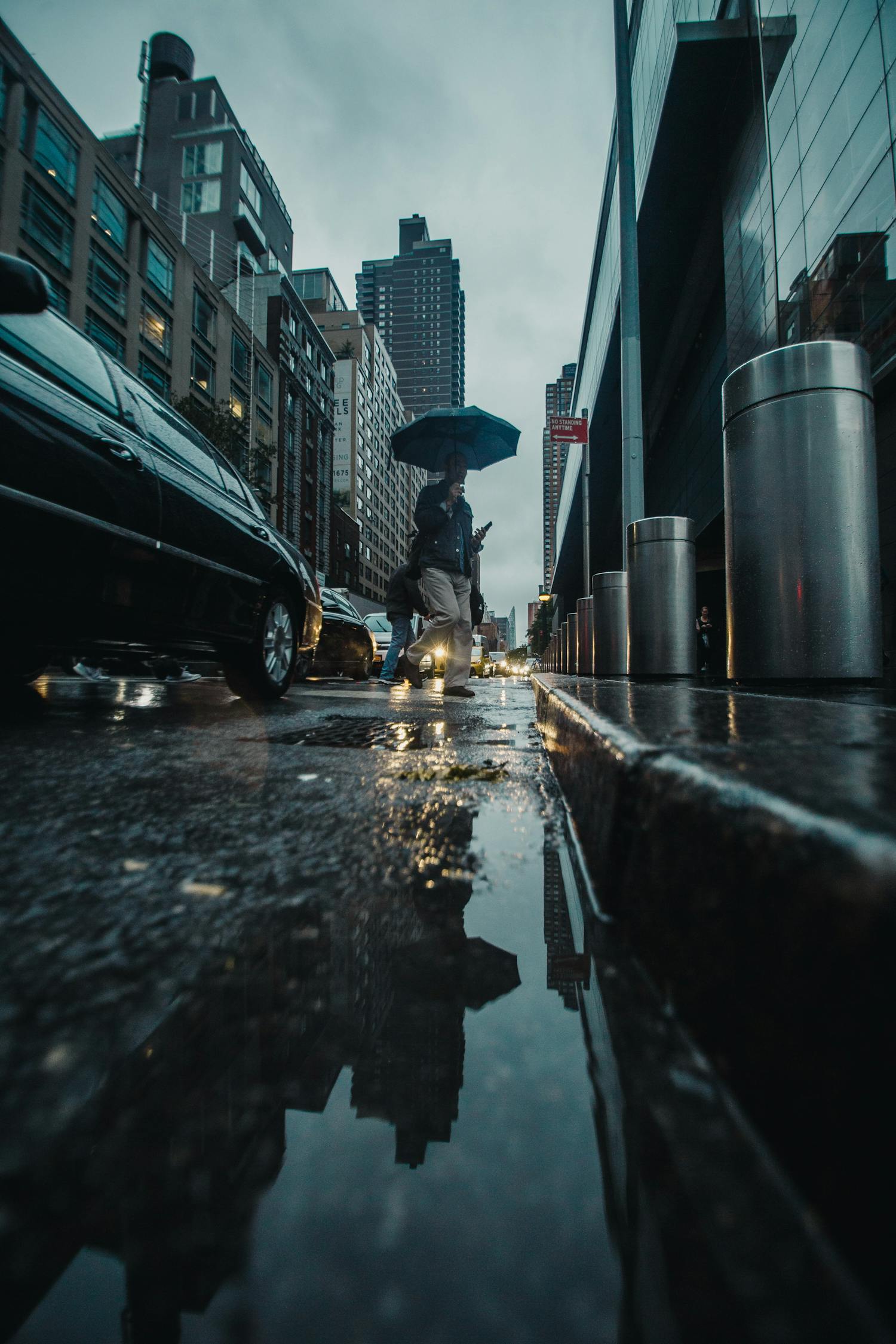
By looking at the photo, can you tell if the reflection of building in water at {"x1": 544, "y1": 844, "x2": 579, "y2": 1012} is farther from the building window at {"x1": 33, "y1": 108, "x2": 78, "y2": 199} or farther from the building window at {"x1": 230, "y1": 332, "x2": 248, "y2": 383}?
the building window at {"x1": 230, "y1": 332, "x2": 248, "y2": 383}

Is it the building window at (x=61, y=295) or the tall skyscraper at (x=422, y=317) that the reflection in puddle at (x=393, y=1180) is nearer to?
the building window at (x=61, y=295)

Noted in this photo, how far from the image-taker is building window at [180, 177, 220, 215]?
53.5 meters

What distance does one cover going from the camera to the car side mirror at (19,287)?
2.23 m

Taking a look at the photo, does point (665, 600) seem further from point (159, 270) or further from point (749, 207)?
point (159, 270)

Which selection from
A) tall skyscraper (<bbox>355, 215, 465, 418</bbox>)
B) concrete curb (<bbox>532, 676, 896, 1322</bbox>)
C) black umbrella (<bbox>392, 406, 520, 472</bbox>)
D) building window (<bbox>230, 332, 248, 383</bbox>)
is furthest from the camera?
tall skyscraper (<bbox>355, 215, 465, 418</bbox>)

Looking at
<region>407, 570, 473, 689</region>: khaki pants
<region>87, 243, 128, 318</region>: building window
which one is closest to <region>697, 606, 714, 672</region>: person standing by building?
<region>407, 570, 473, 689</region>: khaki pants

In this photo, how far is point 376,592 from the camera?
8194 cm

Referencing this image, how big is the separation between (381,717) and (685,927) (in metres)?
3.00

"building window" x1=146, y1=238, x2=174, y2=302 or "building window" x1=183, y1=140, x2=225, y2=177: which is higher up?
"building window" x1=183, y1=140, x2=225, y2=177

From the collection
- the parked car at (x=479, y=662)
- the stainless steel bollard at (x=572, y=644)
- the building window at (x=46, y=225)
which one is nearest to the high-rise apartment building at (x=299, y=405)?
the building window at (x=46, y=225)

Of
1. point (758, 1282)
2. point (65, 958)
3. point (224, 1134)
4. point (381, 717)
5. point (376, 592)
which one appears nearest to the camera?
point (758, 1282)

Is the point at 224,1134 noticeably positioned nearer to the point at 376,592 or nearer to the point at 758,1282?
the point at 758,1282

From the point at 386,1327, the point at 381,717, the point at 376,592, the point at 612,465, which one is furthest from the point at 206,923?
the point at 376,592

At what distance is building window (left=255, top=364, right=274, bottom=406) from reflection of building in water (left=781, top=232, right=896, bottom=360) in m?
34.9
